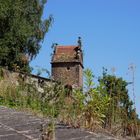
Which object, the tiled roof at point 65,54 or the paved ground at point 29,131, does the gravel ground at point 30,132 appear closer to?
the paved ground at point 29,131

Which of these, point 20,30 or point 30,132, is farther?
point 20,30

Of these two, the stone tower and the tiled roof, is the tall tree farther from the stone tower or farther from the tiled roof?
the tiled roof

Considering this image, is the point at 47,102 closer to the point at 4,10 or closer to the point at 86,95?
the point at 86,95

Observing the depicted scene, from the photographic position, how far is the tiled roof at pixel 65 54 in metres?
74.8

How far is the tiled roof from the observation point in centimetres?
7475

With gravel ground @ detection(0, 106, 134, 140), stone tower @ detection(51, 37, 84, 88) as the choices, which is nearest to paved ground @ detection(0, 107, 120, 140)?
gravel ground @ detection(0, 106, 134, 140)

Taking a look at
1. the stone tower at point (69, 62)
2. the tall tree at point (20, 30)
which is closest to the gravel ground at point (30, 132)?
the tall tree at point (20, 30)

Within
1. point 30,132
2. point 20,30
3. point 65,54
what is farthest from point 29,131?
point 65,54

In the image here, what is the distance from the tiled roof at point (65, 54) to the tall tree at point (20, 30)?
119 ft

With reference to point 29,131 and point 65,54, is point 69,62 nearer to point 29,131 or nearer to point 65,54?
point 65,54

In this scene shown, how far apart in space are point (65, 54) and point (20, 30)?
44581 mm

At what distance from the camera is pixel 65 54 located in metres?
77.3

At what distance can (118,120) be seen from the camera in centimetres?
738

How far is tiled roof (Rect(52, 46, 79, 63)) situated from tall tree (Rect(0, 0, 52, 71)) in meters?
36.4
